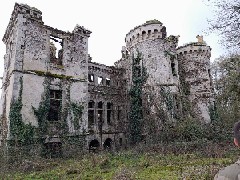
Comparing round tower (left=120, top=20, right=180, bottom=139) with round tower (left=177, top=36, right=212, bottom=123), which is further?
round tower (left=177, top=36, right=212, bottom=123)

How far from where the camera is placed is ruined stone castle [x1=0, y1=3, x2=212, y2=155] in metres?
16.4

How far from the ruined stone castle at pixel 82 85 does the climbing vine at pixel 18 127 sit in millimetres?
62

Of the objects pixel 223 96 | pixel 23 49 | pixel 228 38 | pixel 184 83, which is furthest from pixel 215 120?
pixel 23 49

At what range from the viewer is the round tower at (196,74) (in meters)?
24.7

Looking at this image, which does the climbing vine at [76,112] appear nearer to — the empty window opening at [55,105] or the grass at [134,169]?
the empty window opening at [55,105]

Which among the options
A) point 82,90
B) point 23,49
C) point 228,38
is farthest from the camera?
point 82,90

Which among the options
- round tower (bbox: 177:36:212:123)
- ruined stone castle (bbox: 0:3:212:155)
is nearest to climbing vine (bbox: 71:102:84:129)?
ruined stone castle (bbox: 0:3:212:155)

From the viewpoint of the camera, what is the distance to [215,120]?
2384cm

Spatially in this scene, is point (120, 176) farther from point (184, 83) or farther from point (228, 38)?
point (184, 83)

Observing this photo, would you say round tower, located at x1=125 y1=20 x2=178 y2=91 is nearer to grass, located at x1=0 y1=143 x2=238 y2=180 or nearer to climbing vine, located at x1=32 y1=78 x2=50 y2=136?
grass, located at x1=0 y1=143 x2=238 y2=180

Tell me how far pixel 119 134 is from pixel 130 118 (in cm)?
206

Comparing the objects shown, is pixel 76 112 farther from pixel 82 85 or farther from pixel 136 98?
pixel 136 98

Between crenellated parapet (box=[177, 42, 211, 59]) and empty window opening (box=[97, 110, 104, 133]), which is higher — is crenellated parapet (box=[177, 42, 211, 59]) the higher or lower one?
the higher one

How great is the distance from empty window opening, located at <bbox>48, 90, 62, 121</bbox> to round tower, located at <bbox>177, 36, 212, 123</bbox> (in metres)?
13.2
